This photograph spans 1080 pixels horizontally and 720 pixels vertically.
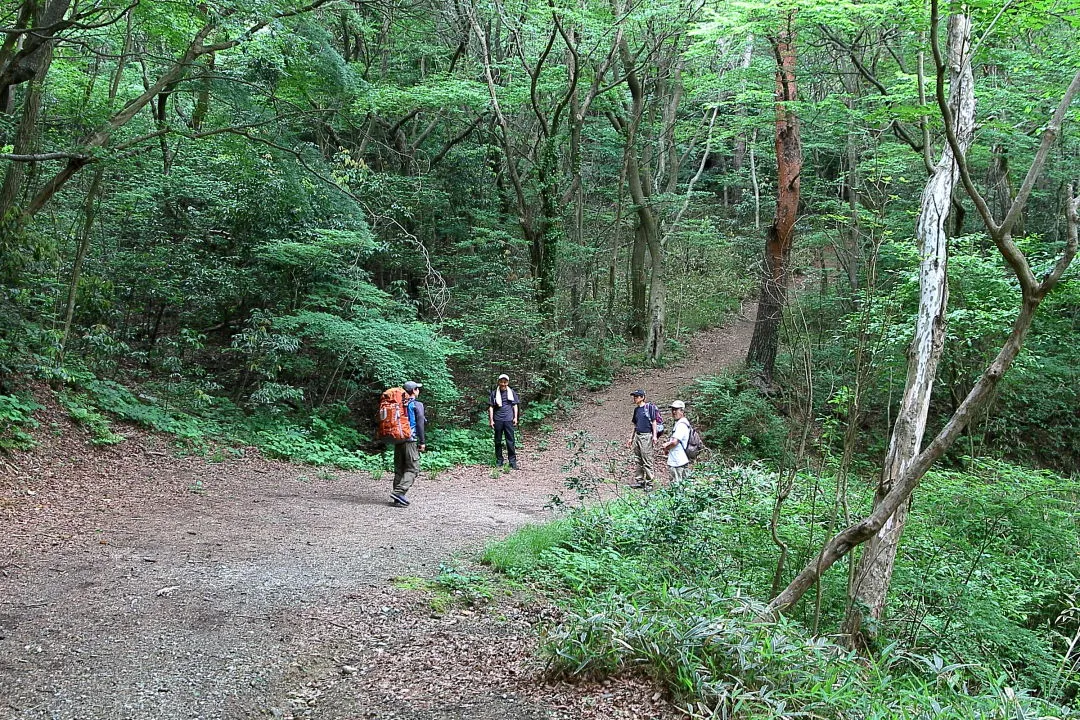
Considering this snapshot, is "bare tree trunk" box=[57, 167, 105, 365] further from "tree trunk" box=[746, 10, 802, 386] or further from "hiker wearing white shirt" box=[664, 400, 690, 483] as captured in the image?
"tree trunk" box=[746, 10, 802, 386]

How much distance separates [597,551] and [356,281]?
30.8ft

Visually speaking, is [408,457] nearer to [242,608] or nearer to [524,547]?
[524,547]

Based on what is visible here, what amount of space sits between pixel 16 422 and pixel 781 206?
14.6 meters

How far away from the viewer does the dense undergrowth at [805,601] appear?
3854 millimetres

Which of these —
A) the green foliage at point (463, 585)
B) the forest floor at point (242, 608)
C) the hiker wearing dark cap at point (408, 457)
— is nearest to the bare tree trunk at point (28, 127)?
the forest floor at point (242, 608)

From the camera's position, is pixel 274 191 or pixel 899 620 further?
pixel 274 191

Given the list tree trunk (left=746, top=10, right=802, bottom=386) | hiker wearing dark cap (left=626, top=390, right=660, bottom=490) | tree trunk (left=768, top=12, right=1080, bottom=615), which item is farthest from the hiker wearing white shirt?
tree trunk (left=768, top=12, right=1080, bottom=615)

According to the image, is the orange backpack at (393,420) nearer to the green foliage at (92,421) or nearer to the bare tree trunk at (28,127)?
the green foliage at (92,421)

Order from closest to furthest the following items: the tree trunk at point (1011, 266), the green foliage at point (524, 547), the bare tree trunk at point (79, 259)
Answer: the tree trunk at point (1011, 266) < the green foliage at point (524, 547) < the bare tree trunk at point (79, 259)

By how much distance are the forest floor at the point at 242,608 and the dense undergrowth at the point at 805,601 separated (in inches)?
15.4

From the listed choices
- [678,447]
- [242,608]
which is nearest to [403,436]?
[678,447]

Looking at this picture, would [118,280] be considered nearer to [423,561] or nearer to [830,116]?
[423,561]

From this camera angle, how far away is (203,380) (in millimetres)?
13695

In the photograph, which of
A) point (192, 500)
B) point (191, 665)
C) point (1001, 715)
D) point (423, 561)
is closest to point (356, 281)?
point (192, 500)
